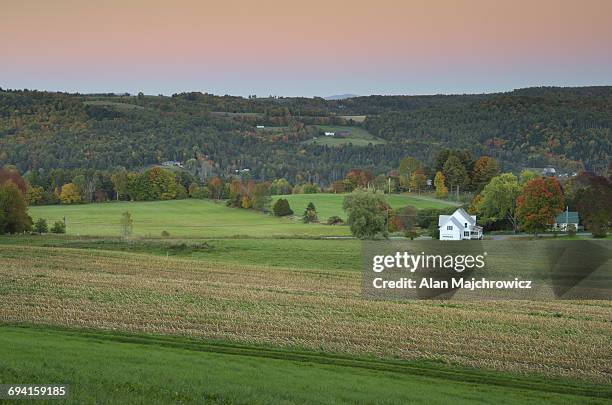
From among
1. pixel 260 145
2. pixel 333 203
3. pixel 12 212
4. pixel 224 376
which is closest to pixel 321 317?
pixel 224 376

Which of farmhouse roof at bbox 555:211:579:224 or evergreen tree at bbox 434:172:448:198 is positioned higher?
evergreen tree at bbox 434:172:448:198

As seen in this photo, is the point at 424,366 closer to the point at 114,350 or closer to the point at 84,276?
the point at 114,350

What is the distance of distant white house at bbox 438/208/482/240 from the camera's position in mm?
69812

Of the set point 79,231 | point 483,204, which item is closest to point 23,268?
point 79,231

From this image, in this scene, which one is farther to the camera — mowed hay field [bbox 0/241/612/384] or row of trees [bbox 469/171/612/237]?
row of trees [bbox 469/171/612/237]

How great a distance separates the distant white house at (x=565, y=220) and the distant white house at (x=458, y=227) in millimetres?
8620

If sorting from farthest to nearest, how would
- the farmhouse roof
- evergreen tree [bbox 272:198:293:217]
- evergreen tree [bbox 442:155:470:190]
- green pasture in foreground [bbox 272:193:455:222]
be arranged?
evergreen tree [bbox 442:155:470:190]
green pasture in foreground [bbox 272:193:455:222]
evergreen tree [bbox 272:198:293:217]
the farmhouse roof

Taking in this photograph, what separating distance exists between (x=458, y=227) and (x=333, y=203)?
3574 cm

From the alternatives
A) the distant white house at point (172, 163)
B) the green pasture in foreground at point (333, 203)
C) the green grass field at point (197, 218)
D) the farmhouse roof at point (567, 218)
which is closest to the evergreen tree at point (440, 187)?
the green pasture in foreground at point (333, 203)

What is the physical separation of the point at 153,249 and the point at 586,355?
38934mm

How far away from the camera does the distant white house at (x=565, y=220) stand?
73806 mm

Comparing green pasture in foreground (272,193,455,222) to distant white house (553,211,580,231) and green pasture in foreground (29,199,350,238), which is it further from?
distant white house (553,211,580,231)

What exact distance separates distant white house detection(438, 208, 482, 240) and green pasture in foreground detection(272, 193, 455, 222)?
18.9 metres

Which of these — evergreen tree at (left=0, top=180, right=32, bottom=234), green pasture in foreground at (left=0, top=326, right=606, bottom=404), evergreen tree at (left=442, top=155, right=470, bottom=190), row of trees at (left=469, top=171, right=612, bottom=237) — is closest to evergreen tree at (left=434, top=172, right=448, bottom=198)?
evergreen tree at (left=442, top=155, right=470, bottom=190)
